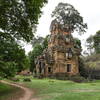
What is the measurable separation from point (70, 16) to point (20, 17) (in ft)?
120

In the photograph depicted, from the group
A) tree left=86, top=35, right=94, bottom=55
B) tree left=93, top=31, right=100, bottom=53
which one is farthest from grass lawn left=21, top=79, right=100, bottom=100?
tree left=86, top=35, right=94, bottom=55

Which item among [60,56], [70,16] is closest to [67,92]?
[60,56]

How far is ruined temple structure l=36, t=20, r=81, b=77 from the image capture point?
4366cm

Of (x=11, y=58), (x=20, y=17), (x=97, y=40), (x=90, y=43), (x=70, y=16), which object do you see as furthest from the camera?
(x=90, y=43)

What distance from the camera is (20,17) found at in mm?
20312

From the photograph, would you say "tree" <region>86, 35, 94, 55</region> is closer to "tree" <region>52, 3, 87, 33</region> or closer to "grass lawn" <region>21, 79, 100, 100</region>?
"tree" <region>52, 3, 87, 33</region>

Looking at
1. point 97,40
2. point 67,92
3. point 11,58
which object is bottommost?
point 67,92

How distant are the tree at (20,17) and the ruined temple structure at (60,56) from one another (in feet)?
73.7

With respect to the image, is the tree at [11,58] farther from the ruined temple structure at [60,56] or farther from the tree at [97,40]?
the tree at [97,40]

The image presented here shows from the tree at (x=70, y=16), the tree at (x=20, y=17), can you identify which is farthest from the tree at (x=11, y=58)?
the tree at (x=70, y=16)

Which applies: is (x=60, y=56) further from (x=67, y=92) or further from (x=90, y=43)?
(x=90, y=43)

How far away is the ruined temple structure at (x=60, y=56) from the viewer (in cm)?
4366

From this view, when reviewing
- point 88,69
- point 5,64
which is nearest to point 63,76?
point 88,69

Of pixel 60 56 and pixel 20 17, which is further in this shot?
pixel 60 56
